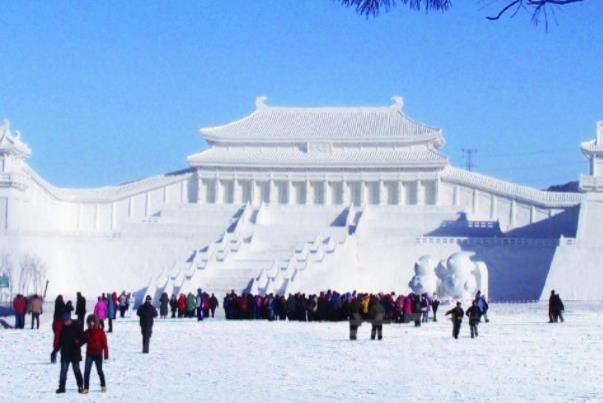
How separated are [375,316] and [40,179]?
135 ft

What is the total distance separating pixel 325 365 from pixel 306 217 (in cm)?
4327

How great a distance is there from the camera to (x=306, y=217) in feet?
208

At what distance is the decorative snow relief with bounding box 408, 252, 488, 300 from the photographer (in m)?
42.4

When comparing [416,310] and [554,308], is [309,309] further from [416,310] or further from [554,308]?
[554,308]

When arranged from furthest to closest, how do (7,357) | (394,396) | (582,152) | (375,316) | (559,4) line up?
1. (582,152)
2. (375,316)
3. (7,357)
4. (394,396)
5. (559,4)

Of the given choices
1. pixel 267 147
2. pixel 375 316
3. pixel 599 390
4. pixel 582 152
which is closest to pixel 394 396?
pixel 599 390

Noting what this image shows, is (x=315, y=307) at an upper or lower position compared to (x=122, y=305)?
upper

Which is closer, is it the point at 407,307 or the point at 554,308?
the point at 554,308

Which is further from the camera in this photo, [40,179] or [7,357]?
[40,179]

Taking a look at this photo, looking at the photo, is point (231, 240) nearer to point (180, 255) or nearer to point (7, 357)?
point (180, 255)

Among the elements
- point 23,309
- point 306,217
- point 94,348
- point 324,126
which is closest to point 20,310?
point 23,309

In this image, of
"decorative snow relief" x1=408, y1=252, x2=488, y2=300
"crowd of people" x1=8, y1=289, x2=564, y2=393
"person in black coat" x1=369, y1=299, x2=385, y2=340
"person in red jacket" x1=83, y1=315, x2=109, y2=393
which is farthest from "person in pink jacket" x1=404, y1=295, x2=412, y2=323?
"person in red jacket" x1=83, y1=315, x2=109, y2=393

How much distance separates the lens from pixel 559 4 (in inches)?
408

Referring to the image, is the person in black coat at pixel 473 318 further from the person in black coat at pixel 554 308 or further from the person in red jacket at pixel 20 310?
the person in red jacket at pixel 20 310
